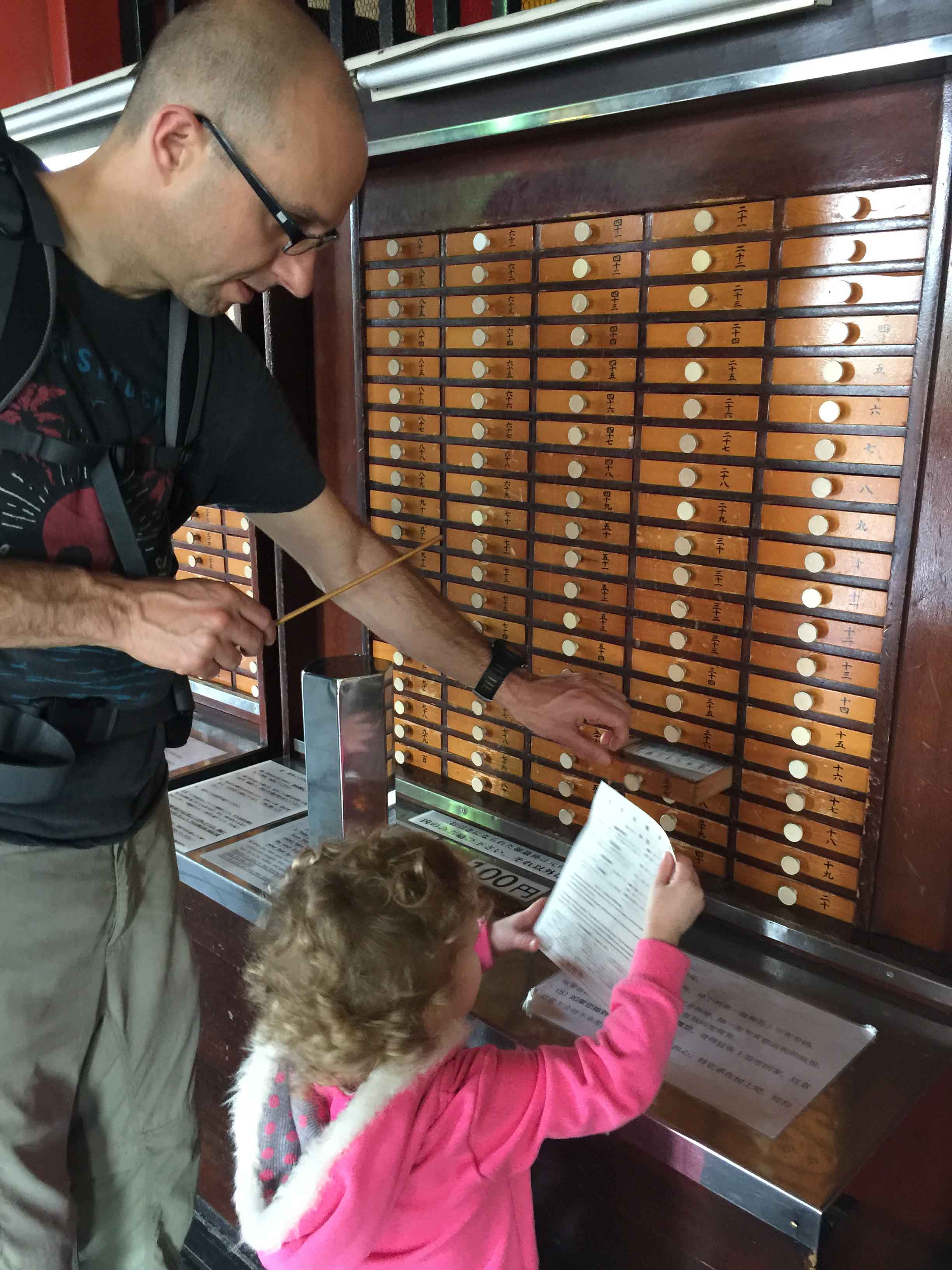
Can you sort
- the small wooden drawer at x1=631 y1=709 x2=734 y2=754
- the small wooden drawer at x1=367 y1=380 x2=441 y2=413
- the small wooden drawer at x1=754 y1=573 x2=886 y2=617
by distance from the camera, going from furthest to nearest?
the small wooden drawer at x1=367 y1=380 x2=441 y2=413, the small wooden drawer at x1=631 y1=709 x2=734 y2=754, the small wooden drawer at x1=754 y1=573 x2=886 y2=617

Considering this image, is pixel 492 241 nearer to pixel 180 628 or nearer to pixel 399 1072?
pixel 180 628

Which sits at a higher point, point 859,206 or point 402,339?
point 859,206

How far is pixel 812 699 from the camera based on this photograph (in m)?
1.58

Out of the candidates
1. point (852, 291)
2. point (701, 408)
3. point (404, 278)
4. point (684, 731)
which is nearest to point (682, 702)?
point (684, 731)

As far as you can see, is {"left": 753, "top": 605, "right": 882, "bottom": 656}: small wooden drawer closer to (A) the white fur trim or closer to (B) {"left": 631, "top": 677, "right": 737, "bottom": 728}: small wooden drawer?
(B) {"left": 631, "top": 677, "right": 737, "bottom": 728}: small wooden drawer

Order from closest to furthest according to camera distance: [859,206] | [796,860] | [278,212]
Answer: [278,212], [859,206], [796,860]

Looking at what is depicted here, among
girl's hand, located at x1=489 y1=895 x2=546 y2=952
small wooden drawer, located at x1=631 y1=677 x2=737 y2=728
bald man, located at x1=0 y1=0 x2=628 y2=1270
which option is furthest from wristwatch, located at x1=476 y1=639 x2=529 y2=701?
girl's hand, located at x1=489 y1=895 x2=546 y2=952

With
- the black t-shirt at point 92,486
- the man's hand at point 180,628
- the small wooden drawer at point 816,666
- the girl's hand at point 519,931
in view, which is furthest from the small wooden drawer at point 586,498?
the man's hand at point 180,628

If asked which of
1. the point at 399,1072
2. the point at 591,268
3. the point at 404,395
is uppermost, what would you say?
the point at 591,268

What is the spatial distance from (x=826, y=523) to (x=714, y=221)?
0.50 m

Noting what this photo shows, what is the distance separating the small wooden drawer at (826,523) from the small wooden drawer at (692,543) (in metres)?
0.05

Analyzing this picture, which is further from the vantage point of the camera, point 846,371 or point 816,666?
point 816,666

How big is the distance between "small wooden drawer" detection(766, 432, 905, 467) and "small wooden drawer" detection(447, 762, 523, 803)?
2.84ft

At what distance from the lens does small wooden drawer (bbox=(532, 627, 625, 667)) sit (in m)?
1.84
